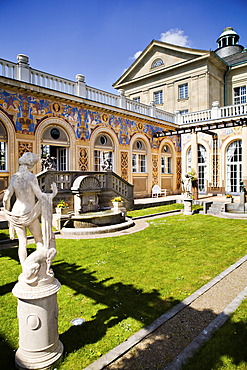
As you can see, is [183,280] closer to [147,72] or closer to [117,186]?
Result: [117,186]

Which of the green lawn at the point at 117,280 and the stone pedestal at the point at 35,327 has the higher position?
the stone pedestal at the point at 35,327

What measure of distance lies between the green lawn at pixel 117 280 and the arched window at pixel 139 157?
1138cm

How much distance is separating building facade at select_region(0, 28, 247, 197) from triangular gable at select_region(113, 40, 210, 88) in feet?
0.30

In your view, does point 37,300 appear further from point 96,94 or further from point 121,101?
point 121,101

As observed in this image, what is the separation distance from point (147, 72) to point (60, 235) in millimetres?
24489

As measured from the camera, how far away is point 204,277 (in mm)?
5449

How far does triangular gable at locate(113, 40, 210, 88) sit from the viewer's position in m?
25.0

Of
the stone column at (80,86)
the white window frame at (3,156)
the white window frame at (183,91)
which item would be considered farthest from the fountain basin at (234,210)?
the white window frame at (183,91)

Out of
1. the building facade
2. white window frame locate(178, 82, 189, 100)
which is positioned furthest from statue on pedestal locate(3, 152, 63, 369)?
white window frame locate(178, 82, 189, 100)

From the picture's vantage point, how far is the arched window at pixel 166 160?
23.1 m

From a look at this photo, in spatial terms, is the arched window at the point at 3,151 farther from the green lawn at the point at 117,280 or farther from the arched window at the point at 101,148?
the green lawn at the point at 117,280

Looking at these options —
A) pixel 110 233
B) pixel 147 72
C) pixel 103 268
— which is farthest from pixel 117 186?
pixel 147 72

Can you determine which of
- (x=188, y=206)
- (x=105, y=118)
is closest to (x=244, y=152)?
(x=188, y=206)

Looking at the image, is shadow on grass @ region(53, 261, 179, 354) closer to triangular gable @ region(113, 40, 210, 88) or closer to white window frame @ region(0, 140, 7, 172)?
white window frame @ region(0, 140, 7, 172)
